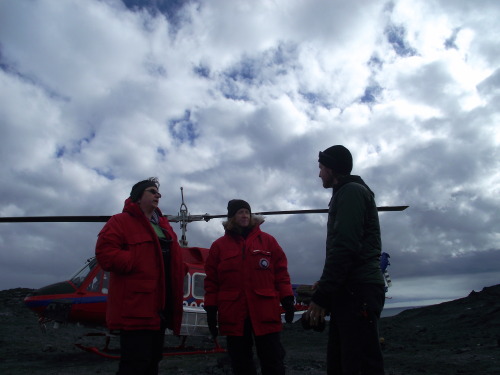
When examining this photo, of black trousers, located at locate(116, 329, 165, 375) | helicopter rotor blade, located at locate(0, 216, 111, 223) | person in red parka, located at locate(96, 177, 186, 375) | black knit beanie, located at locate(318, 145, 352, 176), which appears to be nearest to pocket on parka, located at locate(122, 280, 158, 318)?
person in red parka, located at locate(96, 177, 186, 375)

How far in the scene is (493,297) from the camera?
16562mm

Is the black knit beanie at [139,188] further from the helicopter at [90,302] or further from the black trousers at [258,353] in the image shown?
the helicopter at [90,302]

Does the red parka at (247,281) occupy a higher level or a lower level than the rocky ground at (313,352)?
higher

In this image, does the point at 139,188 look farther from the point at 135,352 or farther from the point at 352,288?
the point at 352,288

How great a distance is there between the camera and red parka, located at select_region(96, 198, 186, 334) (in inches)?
125

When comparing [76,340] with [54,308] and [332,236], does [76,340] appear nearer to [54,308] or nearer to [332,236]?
[54,308]

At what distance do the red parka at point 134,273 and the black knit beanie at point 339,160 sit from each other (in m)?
1.52

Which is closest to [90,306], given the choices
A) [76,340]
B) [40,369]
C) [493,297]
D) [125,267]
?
[40,369]

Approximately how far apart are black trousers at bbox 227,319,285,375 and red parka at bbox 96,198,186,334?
0.56m

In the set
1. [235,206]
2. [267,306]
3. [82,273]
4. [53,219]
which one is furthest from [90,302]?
[267,306]

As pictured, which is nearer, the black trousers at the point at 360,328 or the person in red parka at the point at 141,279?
the black trousers at the point at 360,328

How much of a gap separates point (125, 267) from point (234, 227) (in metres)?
1.25

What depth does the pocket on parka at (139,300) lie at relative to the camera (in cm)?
315

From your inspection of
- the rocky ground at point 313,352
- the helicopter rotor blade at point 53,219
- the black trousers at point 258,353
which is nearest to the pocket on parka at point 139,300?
the black trousers at point 258,353
